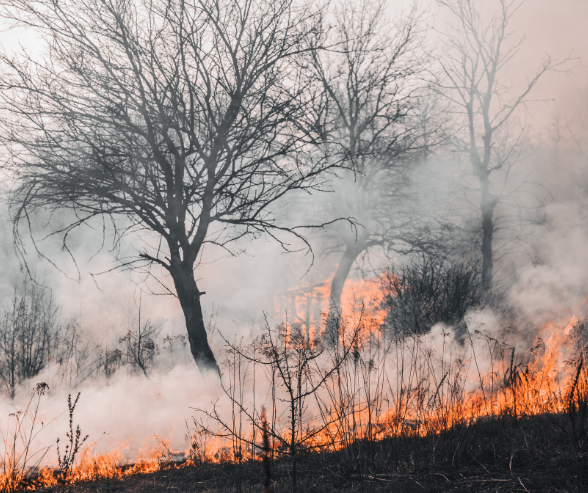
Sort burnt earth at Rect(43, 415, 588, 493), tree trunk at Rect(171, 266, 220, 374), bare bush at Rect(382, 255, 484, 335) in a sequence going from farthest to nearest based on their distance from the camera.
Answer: bare bush at Rect(382, 255, 484, 335)
tree trunk at Rect(171, 266, 220, 374)
burnt earth at Rect(43, 415, 588, 493)

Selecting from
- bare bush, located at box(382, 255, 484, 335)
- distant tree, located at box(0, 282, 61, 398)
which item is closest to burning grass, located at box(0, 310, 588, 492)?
bare bush, located at box(382, 255, 484, 335)

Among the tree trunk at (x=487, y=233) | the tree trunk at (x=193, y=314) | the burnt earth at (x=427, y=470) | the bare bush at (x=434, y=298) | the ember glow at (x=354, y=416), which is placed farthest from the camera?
the tree trunk at (x=487, y=233)

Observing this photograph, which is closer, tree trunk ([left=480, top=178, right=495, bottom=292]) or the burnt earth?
the burnt earth

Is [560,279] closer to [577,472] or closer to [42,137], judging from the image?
[577,472]

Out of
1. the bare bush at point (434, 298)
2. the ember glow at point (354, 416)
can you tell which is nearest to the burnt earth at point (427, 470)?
the ember glow at point (354, 416)

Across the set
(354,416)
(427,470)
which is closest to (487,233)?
(427,470)

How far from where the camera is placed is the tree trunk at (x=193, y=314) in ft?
17.4

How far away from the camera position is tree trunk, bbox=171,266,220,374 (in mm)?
5293

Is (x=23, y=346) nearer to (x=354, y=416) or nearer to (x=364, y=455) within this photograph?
(x=364, y=455)

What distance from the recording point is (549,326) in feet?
30.4

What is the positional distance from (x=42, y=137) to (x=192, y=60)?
1993mm

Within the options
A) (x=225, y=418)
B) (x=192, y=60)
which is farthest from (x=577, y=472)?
(x=192, y=60)

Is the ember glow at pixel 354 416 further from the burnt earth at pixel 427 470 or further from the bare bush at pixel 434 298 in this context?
the bare bush at pixel 434 298

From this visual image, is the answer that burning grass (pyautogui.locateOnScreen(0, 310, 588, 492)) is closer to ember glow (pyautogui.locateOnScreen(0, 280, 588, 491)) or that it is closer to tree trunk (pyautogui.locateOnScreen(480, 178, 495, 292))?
ember glow (pyautogui.locateOnScreen(0, 280, 588, 491))
